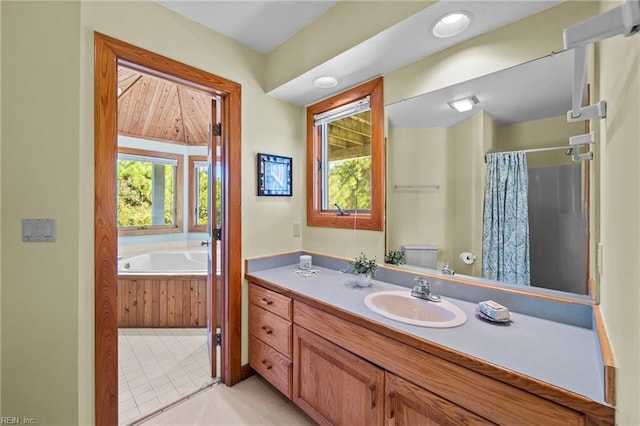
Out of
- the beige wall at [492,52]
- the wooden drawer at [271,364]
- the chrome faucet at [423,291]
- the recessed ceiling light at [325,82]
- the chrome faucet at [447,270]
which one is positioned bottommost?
the wooden drawer at [271,364]

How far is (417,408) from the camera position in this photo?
1.08 m

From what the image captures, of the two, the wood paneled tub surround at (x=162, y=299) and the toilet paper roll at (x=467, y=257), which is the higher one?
the toilet paper roll at (x=467, y=257)

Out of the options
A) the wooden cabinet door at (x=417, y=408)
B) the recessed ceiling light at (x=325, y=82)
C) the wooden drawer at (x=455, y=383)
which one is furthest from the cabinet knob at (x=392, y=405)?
the recessed ceiling light at (x=325, y=82)

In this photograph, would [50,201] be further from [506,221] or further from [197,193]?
[197,193]

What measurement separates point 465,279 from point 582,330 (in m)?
0.48

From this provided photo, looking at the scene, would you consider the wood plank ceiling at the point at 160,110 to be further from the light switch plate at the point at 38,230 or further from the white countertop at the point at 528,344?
Answer: the light switch plate at the point at 38,230

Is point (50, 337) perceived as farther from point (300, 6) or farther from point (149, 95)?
point (149, 95)

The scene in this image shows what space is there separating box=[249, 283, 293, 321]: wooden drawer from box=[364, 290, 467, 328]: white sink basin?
0.53 metres

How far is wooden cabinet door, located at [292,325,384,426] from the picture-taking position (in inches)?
49.1

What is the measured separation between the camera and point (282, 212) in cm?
232

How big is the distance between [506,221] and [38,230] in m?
2.30

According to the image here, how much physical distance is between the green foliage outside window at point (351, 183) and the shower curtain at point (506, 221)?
78 cm

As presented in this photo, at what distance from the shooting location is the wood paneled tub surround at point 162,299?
9.42 feet

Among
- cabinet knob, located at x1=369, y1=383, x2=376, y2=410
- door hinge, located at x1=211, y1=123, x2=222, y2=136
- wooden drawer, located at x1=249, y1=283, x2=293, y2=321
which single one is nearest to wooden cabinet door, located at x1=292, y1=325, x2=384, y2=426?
cabinet knob, located at x1=369, y1=383, x2=376, y2=410
